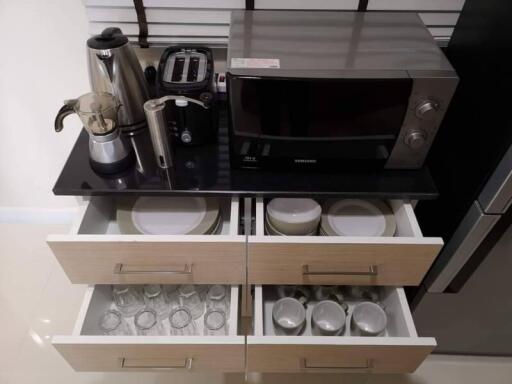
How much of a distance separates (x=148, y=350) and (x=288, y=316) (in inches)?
14.0

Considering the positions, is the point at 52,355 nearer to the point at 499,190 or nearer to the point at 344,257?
the point at 344,257

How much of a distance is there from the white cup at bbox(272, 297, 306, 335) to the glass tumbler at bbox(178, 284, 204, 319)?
0.70 feet

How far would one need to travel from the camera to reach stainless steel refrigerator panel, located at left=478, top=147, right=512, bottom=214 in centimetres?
72

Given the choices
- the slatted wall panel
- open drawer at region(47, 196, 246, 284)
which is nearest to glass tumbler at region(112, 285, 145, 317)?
open drawer at region(47, 196, 246, 284)

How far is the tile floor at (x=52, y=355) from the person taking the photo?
48.1 inches

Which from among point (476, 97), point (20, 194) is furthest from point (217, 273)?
point (20, 194)

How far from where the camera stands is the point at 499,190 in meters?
0.74

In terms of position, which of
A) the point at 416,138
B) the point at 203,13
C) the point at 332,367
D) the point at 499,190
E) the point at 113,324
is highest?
the point at 203,13

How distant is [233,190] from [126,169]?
0.85 feet

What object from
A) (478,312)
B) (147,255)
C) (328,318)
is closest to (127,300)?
(147,255)

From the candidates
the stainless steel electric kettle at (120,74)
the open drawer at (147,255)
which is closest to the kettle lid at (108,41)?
the stainless steel electric kettle at (120,74)

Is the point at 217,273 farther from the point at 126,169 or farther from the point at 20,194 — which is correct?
the point at 20,194

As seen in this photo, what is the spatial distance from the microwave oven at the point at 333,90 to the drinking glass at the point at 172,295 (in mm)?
428

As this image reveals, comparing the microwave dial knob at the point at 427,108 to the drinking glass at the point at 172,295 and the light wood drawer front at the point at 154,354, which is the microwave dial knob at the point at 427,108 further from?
the drinking glass at the point at 172,295
